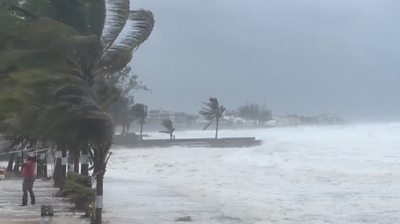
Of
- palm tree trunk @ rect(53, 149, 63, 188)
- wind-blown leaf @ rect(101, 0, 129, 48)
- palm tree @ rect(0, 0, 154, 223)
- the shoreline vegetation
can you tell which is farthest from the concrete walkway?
the shoreline vegetation

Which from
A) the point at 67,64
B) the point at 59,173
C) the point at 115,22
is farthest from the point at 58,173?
the point at 67,64

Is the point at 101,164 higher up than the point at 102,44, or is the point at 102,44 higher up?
the point at 102,44

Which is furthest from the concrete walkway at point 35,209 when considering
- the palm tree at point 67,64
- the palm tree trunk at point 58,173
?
the palm tree at point 67,64

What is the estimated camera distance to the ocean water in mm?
19516

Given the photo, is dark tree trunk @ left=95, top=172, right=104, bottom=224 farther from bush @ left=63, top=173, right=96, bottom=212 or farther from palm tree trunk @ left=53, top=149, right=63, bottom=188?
palm tree trunk @ left=53, top=149, right=63, bottom=188

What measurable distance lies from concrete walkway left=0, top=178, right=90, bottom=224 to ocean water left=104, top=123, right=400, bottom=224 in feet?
3.44

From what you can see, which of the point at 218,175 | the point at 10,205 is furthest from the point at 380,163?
the point at 10,205

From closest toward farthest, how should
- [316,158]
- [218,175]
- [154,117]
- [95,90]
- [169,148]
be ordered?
1. [95,90]
2. [218,175]
3. [316,158]
4. [169,148]
5. [154,117]

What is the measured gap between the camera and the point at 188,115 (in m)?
200

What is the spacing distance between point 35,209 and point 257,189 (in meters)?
14.5

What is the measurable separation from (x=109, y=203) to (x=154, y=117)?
16604 centimetres

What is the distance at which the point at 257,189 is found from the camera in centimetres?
3133

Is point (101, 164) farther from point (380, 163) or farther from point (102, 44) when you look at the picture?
point (380, 163)

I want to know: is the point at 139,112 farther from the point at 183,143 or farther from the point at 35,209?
the point at 35,209
